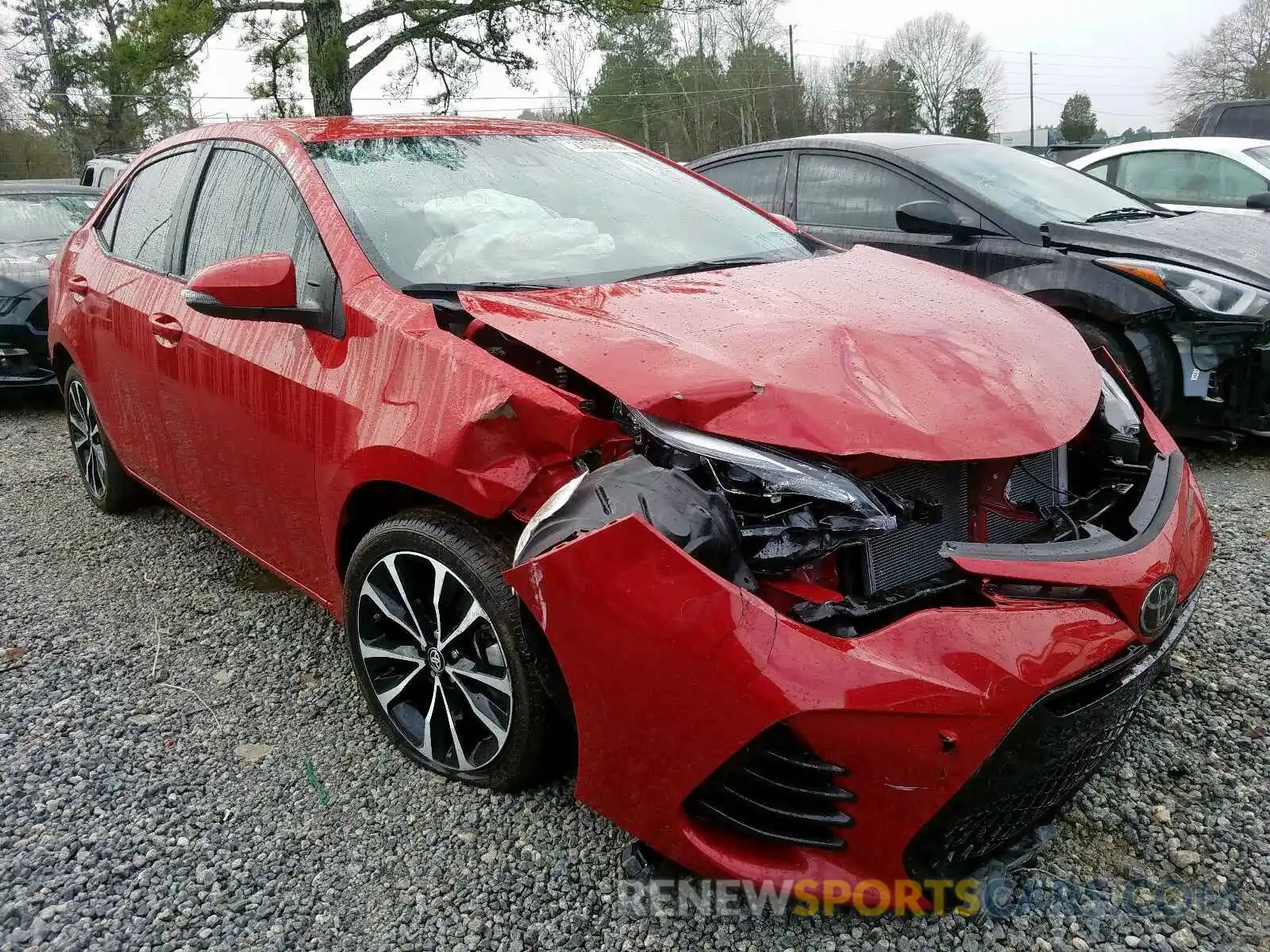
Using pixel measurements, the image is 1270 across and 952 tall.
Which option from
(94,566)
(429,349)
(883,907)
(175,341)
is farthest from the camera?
(94,566)

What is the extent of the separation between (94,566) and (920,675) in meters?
3.49

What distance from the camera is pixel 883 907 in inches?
68.4

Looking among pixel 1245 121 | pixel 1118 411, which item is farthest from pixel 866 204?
pixel 1245 121

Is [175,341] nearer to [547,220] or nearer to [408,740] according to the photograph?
[547,220]

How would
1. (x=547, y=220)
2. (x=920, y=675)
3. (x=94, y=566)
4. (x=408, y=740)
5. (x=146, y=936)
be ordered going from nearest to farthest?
(x=920, y=675)
(x=146, y=936)
(x=408, y=740)
(x=547, y=220)
(x=94, y=566)

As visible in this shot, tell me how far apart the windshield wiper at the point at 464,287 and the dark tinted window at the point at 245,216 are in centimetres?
39

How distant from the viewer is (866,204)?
206 inches

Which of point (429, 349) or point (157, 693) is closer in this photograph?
point (429, 349)

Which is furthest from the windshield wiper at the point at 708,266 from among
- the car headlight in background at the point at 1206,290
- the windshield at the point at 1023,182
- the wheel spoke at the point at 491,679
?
the windshield at the point at 1023,182

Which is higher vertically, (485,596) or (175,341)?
(175,341)

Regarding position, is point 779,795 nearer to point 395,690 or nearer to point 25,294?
point 395,690

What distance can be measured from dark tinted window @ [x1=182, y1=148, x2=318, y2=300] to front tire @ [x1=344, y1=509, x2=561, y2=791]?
0.82 m

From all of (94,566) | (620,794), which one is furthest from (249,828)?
(94,566)

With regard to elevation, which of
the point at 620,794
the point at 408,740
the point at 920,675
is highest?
the point at 920,675
